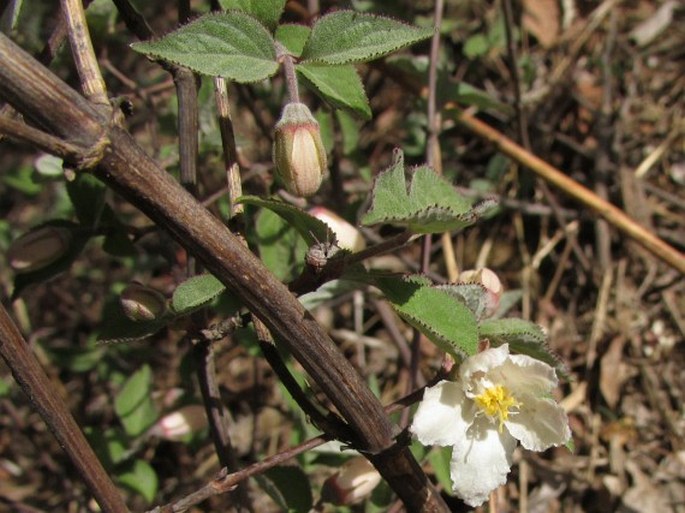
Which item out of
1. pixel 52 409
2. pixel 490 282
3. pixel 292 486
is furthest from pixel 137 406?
pixel 490 282

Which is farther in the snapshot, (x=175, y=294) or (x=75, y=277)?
(x=75, y=277)

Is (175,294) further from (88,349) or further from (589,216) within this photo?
(589,216)

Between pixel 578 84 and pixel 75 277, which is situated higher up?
pixel 75 277

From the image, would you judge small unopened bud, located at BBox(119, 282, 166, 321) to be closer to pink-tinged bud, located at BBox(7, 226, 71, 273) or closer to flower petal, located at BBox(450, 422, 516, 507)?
pink-tinged bud, located at BBox(7, 226, 71, 273)

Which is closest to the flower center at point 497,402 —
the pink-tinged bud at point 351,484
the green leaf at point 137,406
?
the pink-tinged bud at point 351,484

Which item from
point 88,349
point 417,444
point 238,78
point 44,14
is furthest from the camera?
point 44,14

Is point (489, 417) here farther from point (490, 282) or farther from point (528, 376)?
point (490, 282)

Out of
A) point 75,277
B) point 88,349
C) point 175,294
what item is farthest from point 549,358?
point 75,277

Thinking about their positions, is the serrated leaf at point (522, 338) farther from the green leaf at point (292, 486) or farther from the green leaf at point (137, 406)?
the green leaf at point (137, 406)
